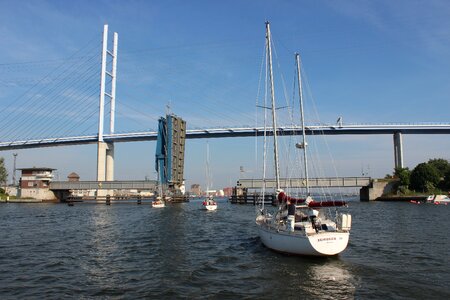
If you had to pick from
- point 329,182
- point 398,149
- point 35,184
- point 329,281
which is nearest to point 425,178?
point 398,149

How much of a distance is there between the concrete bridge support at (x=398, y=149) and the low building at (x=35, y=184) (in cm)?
9681

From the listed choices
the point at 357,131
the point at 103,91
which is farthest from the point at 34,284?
the point at 357,131

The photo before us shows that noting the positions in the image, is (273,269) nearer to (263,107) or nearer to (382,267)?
(382,267)

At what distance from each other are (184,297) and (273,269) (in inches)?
205

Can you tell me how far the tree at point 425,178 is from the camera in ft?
305

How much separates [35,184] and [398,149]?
101 m

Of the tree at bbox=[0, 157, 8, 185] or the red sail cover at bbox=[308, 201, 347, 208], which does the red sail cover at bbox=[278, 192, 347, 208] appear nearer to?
the red sail cover at bbox=[308, 201, 347, 208]

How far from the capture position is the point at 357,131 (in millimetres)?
122188

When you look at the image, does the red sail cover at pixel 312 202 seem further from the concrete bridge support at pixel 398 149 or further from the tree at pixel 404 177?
the concrete bridge support at pixel 398 149

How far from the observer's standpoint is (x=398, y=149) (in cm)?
11494

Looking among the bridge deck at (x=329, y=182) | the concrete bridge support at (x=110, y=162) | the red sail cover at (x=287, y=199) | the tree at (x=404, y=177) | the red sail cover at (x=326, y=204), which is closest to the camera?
the red sail cover at (x=326, y=204)

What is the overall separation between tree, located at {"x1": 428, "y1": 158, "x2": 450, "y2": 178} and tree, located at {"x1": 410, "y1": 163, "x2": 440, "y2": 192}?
15.3ft

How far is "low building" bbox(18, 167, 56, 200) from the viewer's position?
105 m

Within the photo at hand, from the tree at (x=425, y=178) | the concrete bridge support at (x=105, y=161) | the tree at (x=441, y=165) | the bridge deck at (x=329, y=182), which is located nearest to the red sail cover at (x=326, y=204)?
the tree at (x=425, y=178)
